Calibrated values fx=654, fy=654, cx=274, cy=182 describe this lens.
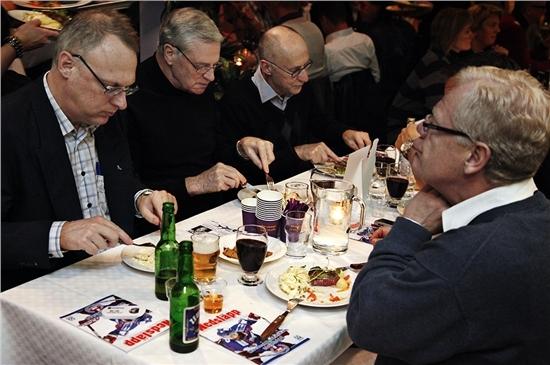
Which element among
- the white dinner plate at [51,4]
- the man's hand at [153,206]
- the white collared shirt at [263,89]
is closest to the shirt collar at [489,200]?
the man's hand at [153,206]

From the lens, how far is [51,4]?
3.52m

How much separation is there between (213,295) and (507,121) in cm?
87

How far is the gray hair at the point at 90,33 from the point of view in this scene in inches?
83.2

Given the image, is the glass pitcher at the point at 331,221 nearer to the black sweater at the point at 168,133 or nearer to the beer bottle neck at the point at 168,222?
the beer bottle neck at the point at 168,222

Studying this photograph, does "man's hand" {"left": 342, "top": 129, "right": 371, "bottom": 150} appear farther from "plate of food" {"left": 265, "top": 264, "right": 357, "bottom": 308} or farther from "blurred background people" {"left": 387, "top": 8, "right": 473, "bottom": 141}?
"plate of food" {"left": 265, "top": 264, "right": 357, "bottom": 308}

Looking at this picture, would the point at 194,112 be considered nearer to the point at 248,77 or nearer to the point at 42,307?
the point at 248,77

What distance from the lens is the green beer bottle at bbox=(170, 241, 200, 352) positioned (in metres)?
1.51

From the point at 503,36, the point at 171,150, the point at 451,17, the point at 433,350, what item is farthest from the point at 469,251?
the point at 503,36

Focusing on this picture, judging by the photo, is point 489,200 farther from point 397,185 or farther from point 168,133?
point 168,133

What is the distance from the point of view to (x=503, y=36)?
6582mm

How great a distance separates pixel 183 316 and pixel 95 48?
1.02 meters

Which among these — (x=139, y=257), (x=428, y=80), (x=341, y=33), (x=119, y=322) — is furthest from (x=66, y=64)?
(x=341, y=33)

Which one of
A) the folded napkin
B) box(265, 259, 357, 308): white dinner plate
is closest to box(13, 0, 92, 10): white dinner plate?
the folded napkin

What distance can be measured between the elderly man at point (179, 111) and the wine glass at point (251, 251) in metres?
0.81
